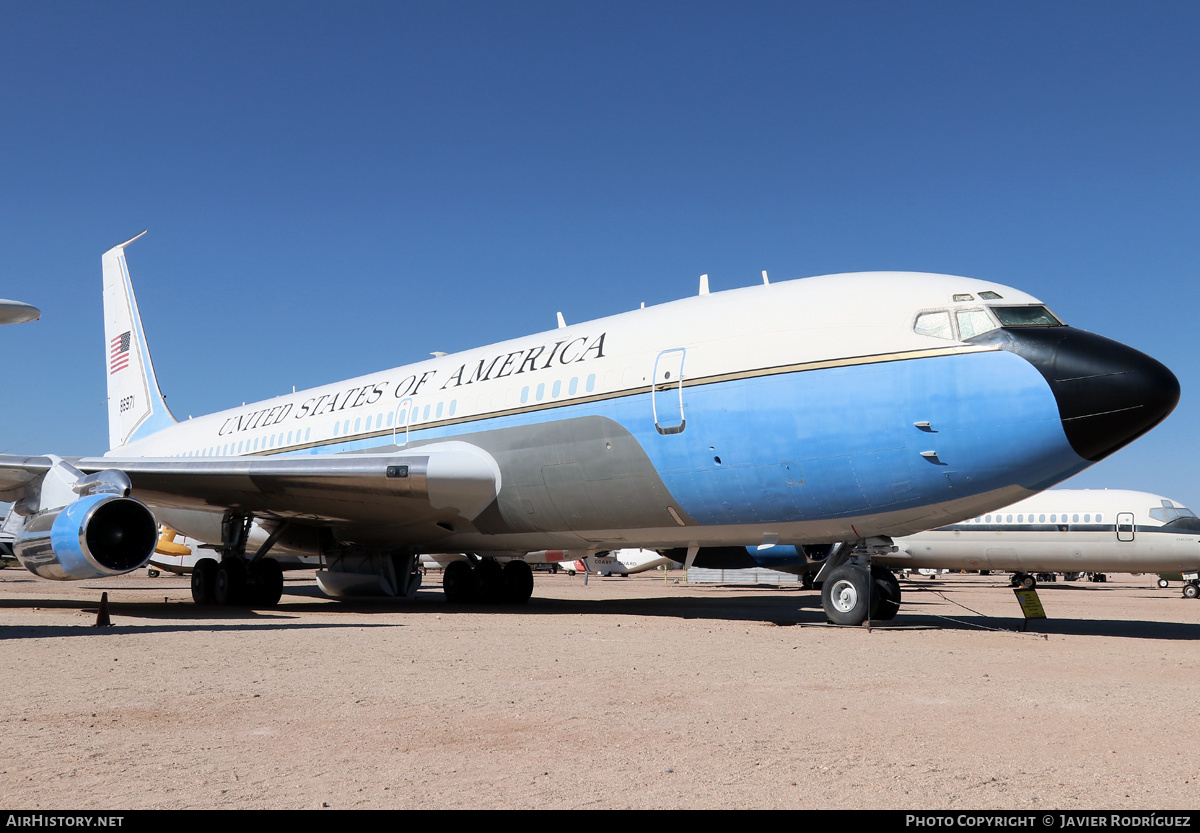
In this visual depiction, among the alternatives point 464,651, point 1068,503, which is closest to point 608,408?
point 464,651

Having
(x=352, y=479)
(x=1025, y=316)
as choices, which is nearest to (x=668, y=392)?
(x=1025, y=316)

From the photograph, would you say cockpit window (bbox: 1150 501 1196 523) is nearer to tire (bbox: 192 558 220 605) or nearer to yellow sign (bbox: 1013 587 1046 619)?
yellow sign (bbox: 1013 587 1046 619)

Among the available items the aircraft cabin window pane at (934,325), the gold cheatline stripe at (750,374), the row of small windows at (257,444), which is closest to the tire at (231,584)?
the row of small windows at (257,444)

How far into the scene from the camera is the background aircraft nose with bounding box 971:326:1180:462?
10.5 metres

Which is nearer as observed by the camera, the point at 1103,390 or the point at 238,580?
the point at 1103,390

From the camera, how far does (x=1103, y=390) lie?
413 inches

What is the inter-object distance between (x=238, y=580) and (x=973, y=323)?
13166 millimetres

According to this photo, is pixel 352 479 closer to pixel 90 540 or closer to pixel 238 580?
pixel 238 580

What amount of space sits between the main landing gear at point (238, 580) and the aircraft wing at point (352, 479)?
→ 1510mm

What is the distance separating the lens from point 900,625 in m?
13.6

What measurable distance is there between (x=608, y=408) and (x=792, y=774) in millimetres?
9399

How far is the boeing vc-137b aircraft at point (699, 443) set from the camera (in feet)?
36.1

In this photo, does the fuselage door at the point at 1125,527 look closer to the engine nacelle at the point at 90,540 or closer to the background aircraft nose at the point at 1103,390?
the background aircraft nose at the point at 1103,390

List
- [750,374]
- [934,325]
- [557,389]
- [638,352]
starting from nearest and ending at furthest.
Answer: [934,325], [750,374], [638,352], [557,389]
